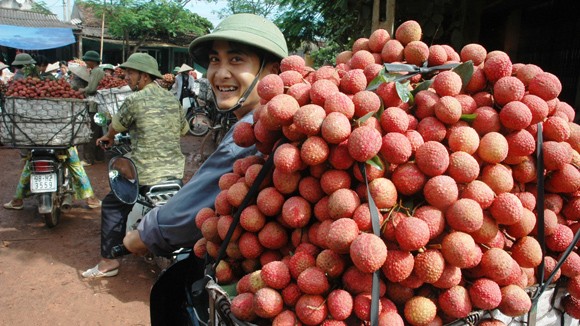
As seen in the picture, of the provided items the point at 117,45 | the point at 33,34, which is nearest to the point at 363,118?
the point at 33,34

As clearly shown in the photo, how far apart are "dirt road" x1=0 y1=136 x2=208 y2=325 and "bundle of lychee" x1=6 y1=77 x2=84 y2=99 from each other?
1.57 meters

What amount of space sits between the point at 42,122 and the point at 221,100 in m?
3.11

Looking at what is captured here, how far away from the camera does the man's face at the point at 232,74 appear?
2.02 meters

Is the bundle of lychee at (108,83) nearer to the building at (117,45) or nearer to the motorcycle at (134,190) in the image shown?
the motorcycle at (134,190)

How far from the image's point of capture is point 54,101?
431 cm

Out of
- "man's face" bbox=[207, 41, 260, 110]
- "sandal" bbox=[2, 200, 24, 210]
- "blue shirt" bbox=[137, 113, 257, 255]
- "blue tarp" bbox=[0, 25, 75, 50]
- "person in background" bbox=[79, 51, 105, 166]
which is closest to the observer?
"blue shirt" bbox=[137, 113, 257, 255]

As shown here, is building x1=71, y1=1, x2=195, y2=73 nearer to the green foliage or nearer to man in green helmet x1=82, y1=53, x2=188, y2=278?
the green foliage

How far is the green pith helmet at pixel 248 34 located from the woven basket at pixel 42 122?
2.82 meters

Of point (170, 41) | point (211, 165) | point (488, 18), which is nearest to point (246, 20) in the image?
point (211, 165)

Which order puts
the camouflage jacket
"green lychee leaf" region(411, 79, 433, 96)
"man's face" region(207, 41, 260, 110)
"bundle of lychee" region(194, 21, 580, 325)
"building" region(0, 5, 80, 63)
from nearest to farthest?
"bundle of lychee" region(194, 21, 580, 325) → "green lychee leaf" region(411, 79, 433, 96) → "man's face" region(207, 41, 260, 110) → the camouflage jacket → "building" region(0, 5, 80, 63)

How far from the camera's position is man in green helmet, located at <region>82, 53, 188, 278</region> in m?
3.81

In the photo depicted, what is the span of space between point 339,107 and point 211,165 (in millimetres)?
809

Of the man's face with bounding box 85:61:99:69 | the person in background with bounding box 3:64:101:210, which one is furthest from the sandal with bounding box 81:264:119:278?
the man's face with bounding box 85:61:99:69

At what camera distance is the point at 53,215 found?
483cm
